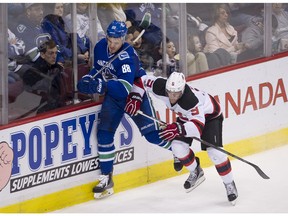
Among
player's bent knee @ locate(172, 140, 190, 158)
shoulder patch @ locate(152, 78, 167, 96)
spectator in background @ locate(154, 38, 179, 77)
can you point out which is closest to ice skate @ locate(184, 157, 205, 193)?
player's bent knee @ locate(172, 140, 190, 158)

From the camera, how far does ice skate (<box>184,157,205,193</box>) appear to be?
7715 mm

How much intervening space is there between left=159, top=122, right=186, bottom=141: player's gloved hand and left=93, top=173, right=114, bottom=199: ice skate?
52 centimetres

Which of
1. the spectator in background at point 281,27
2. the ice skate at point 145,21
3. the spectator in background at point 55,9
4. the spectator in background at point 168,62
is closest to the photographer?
the spectator in background at point 55,9

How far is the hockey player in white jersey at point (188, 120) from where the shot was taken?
7289 mm

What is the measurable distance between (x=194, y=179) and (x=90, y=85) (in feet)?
3.44

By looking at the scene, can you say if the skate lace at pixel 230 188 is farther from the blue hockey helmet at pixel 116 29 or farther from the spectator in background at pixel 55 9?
the spectator in background at pixel 55 9

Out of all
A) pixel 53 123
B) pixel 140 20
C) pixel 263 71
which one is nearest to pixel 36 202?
pixel 53 123

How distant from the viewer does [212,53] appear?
8430 mm

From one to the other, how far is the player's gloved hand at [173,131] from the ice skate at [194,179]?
0.50 m

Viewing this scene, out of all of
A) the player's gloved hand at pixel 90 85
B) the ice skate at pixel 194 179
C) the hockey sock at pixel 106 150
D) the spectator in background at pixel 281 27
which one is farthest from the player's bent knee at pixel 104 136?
the spectator in background at pixel 281 27

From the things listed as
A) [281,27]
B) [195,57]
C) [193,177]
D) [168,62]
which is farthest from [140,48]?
[281,27]

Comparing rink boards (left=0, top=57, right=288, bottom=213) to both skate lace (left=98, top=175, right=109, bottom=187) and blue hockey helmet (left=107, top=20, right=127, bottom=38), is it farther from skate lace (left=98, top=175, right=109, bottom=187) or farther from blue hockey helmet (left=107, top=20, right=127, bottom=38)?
blue hockey helmet (left=107, top=20, right=127, bottom=38)

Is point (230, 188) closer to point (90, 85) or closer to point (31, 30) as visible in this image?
point (90, 85)

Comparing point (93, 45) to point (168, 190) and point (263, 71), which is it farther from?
point (263, 71)
